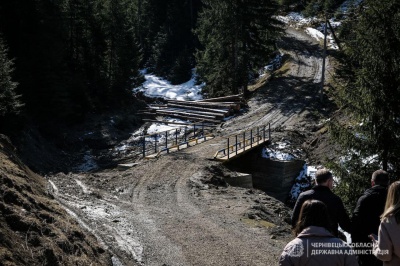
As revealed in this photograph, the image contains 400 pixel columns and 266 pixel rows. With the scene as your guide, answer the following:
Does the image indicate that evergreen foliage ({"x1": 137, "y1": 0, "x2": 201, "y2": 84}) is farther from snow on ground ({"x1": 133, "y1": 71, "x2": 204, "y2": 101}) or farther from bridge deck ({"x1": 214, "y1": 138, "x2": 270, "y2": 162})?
bridge deck ({"x1": 214, "y1": 138, "x2": 270, "y2": 162})

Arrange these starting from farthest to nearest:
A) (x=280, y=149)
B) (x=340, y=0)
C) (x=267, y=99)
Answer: (x=340, y=0), (x=267, y=99), (x=280, y=149)

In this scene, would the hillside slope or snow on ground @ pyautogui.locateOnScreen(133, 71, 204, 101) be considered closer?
the hillside slope

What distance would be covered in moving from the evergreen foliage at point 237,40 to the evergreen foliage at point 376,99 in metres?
27.0

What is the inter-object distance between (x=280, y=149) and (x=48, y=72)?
17933mm

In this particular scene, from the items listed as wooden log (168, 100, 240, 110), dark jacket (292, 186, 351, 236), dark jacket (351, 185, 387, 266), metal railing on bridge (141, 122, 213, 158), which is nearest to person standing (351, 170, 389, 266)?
dark jacket (351, 185, 387, 266)

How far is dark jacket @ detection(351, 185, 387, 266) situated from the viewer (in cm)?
654

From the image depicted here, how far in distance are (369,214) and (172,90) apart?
49938 mm

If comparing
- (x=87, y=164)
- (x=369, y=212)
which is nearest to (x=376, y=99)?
(x=369, y=212)

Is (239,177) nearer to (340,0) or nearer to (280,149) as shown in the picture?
(280,149)

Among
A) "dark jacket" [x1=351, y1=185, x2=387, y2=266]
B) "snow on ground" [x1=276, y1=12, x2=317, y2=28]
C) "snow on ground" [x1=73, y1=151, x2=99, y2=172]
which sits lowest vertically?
"snow on ground" [x1=73, y1=151, x2=99, y2=172]

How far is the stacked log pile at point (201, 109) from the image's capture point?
38031mm

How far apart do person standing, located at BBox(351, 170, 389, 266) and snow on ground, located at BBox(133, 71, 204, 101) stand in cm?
4368

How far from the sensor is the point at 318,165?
86.2ft

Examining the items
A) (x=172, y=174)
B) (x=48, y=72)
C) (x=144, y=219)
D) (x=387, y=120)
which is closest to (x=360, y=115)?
(x=387, y=120)
